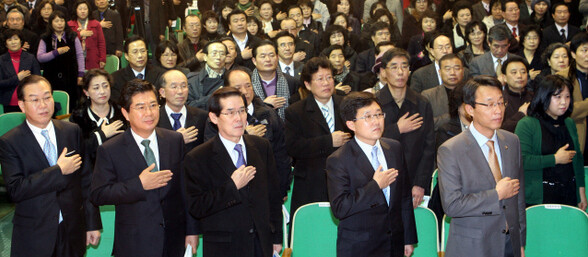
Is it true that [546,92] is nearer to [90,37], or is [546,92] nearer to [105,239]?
[105,239]

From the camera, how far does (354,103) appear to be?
140 inches

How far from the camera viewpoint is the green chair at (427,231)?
13.5ft

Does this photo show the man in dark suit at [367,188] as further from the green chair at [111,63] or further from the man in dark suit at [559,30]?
the green chair at [111,63]

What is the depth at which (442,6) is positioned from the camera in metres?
10.2

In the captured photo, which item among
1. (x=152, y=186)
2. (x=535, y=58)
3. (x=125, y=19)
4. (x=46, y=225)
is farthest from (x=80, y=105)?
(x=125, y=19)

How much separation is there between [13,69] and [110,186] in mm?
4627

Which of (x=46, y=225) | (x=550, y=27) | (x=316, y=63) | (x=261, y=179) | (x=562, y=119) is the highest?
(x=550, y=27)

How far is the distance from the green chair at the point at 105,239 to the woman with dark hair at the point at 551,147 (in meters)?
2.67

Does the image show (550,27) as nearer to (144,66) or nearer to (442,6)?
(442,6)

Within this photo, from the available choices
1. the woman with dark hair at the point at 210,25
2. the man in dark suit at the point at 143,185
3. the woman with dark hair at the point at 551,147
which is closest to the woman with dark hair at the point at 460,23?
the woman with dark hair at the point at 210,25

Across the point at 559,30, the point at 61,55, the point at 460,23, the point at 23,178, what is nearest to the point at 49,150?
the point at 23,178

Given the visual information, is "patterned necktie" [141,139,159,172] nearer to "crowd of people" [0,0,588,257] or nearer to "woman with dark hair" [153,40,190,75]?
"crowd of people" [0,0,588,257]

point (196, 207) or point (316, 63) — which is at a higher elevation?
point (316, 63)

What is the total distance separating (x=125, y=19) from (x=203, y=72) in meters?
5.05
